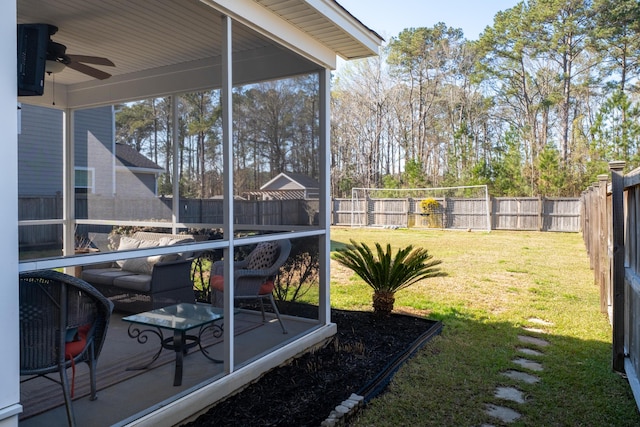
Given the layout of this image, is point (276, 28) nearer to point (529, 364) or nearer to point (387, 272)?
point (387, 272)

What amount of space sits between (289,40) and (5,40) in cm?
216

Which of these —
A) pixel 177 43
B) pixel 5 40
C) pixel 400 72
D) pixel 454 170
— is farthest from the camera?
pixel 400 72

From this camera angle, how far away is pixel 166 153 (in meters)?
5.29

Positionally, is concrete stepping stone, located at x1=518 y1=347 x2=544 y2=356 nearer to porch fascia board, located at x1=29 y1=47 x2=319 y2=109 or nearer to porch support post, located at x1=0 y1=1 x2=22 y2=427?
porch fascia board, located at x1=29 y1=47 x2=319 y2=109

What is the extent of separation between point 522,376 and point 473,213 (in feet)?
46.3

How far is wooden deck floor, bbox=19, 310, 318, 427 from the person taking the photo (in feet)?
8.43

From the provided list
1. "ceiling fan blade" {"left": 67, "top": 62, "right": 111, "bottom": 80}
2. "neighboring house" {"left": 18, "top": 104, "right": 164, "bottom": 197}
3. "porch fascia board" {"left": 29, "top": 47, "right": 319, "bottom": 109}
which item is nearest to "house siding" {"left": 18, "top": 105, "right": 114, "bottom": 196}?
"neighboring house" {"left": 18, "top": 104, "right": 164, "bottom": 197}

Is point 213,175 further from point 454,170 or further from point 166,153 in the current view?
point 454,170

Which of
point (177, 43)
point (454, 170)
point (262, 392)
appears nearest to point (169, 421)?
point (262, 392)

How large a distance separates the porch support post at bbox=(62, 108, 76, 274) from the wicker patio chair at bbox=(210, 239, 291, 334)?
2377 millimetres

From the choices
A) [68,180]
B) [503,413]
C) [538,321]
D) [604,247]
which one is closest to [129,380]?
[503,413]

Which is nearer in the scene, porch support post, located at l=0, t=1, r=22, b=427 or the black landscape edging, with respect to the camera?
porch support post, located at l=0, t=1, r=22, b=427

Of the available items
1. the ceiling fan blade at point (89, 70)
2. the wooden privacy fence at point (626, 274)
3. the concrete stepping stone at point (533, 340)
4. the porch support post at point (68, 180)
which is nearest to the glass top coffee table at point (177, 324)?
the porch support post at point (68, 180)

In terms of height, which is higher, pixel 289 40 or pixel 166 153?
pixel 289 40
